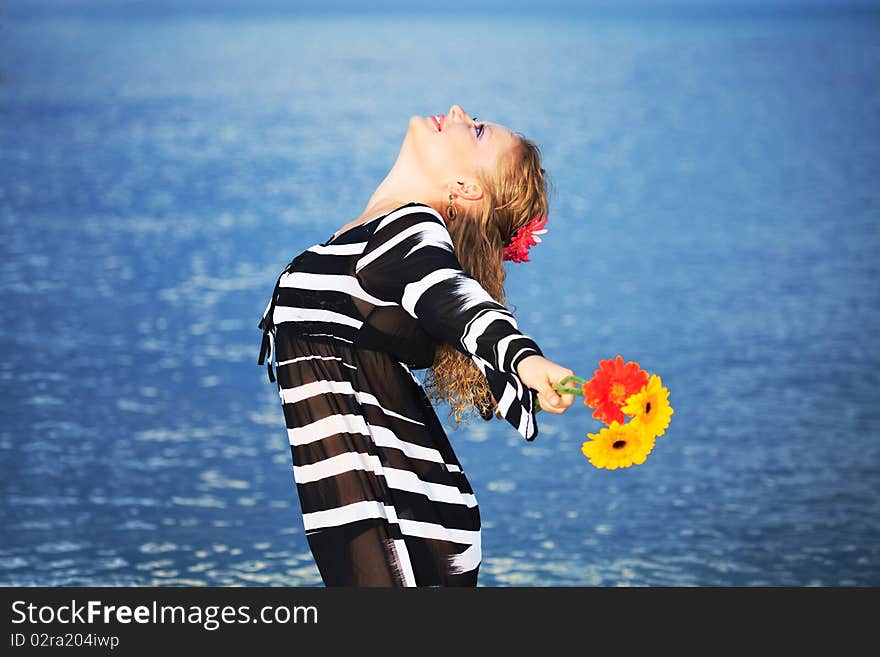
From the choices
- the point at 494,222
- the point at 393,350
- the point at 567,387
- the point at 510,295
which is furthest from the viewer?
the point at 510,295

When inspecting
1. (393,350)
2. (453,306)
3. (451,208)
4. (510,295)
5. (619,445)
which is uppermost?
(510,295)

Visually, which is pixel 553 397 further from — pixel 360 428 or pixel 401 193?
pixel 401 193

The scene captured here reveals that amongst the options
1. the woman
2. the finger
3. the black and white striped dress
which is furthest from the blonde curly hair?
the finger

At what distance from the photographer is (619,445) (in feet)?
5.78

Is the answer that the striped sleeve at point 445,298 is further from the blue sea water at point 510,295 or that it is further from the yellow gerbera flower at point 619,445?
the blue sea water at point 510,295

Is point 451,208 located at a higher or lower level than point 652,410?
higher

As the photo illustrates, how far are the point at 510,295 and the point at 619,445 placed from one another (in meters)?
5.31

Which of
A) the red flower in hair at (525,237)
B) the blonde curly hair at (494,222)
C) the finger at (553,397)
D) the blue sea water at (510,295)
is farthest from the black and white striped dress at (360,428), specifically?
the blue sea water at (510,295)

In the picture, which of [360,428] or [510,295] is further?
[510,295]

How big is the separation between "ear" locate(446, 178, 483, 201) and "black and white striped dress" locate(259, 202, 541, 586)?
0.60ft

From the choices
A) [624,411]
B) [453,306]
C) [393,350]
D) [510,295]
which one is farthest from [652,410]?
[510,295]

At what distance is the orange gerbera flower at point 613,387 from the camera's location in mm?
1729

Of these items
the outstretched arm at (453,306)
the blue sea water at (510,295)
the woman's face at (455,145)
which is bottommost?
the outstretched arm at (453,306)

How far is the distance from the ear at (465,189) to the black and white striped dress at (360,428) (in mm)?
184
